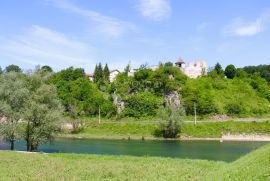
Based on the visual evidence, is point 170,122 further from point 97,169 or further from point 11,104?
point 97,169

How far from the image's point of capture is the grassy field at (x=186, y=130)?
89375mm

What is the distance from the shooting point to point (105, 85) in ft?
431

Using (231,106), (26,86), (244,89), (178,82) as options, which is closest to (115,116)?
(178,82)

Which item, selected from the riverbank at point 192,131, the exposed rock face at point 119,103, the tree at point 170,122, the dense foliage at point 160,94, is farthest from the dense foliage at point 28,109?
the exposed rock face at point 119,103

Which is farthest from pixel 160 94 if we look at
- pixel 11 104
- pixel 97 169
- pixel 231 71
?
pixel 97 169

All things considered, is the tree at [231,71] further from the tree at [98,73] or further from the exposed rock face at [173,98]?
the tree at [98,73]

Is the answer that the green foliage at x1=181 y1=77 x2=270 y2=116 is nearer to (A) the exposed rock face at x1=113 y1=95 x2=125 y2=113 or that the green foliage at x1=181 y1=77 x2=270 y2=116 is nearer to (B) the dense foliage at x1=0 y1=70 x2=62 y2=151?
(A) the exposed rock face at x1=113 y1=95 x2=125 y2=113

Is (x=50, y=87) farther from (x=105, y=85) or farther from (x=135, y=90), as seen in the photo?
(x=105, y=85)

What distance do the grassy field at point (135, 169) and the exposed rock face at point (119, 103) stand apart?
82.1m

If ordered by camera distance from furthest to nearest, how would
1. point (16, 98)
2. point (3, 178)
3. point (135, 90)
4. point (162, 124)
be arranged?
point (135, 90), point (162, 124), point (16, 98), point (3, 178)

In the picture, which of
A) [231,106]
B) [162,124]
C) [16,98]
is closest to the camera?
[16,98]

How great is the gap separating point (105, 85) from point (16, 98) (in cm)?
A: 8476

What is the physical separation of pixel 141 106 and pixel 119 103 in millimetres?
7264

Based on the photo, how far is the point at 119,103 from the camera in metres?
113
